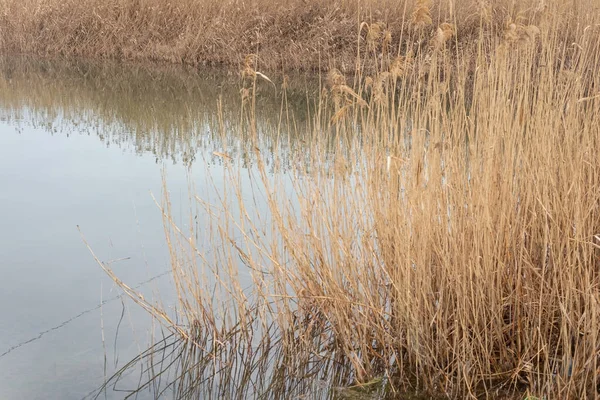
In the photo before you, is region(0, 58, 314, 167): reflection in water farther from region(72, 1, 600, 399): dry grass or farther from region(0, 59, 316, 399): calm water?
region(72, 1, 600, 399): dry grass

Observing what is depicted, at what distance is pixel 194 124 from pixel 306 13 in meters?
4.31

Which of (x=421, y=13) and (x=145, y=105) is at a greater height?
(x=421, y=13)

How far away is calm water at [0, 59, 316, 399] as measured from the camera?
112 inches

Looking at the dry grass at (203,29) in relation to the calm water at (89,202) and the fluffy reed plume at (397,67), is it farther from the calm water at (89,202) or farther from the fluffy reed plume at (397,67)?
the fluffy reed plume at (397,67)

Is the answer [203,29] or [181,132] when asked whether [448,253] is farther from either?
[203,29]

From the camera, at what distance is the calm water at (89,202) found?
2855 millimetres

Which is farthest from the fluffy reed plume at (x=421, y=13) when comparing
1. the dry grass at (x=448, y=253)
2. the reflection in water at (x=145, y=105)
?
the reflection in water at (x=145, y=105)

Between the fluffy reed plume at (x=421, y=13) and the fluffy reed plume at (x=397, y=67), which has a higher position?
the fluffy reed plume at (x=421, y=13)

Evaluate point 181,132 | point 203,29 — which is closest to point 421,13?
point 181,132

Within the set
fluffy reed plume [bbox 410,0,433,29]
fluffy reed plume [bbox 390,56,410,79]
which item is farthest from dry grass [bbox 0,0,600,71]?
fluffy reed plume [bbox 410,0,433,29]

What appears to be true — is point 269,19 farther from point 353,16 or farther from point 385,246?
point 385,246

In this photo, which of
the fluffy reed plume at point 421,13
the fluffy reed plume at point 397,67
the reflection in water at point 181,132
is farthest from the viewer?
the reflection in water at point 181,132

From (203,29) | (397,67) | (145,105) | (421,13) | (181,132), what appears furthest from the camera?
(203,29)

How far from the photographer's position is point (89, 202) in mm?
4840
